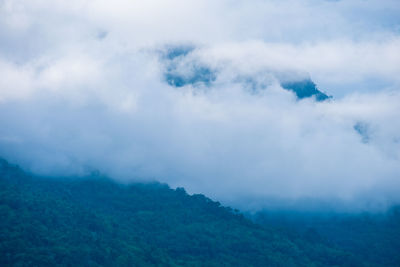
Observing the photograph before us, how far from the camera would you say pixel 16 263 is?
3178 centimetres

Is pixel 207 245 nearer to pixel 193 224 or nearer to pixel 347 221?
pixel 193 224

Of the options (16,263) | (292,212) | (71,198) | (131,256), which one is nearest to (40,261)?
(16,263)

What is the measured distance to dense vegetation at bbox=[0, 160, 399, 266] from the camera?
36125 mm

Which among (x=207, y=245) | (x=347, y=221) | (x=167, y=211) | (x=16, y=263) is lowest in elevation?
(x=16, y=263)

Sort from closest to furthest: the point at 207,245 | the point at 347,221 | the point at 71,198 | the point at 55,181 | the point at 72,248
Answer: the point at 72,248 → the point at 207,245 → the point at 71,198 → the point at 55,181 → the point at 347,221

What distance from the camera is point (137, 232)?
46344 mm

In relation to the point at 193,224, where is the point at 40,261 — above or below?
below

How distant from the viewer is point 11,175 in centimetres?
4834

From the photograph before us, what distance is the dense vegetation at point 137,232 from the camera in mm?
36125

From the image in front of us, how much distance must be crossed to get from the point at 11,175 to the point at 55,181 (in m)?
5.78

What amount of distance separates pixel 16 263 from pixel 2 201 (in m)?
9.56

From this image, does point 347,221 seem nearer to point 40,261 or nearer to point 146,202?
point 146,202

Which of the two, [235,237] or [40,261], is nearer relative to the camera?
[40,261]

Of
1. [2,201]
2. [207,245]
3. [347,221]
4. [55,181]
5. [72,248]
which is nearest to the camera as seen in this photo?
[72,248]
